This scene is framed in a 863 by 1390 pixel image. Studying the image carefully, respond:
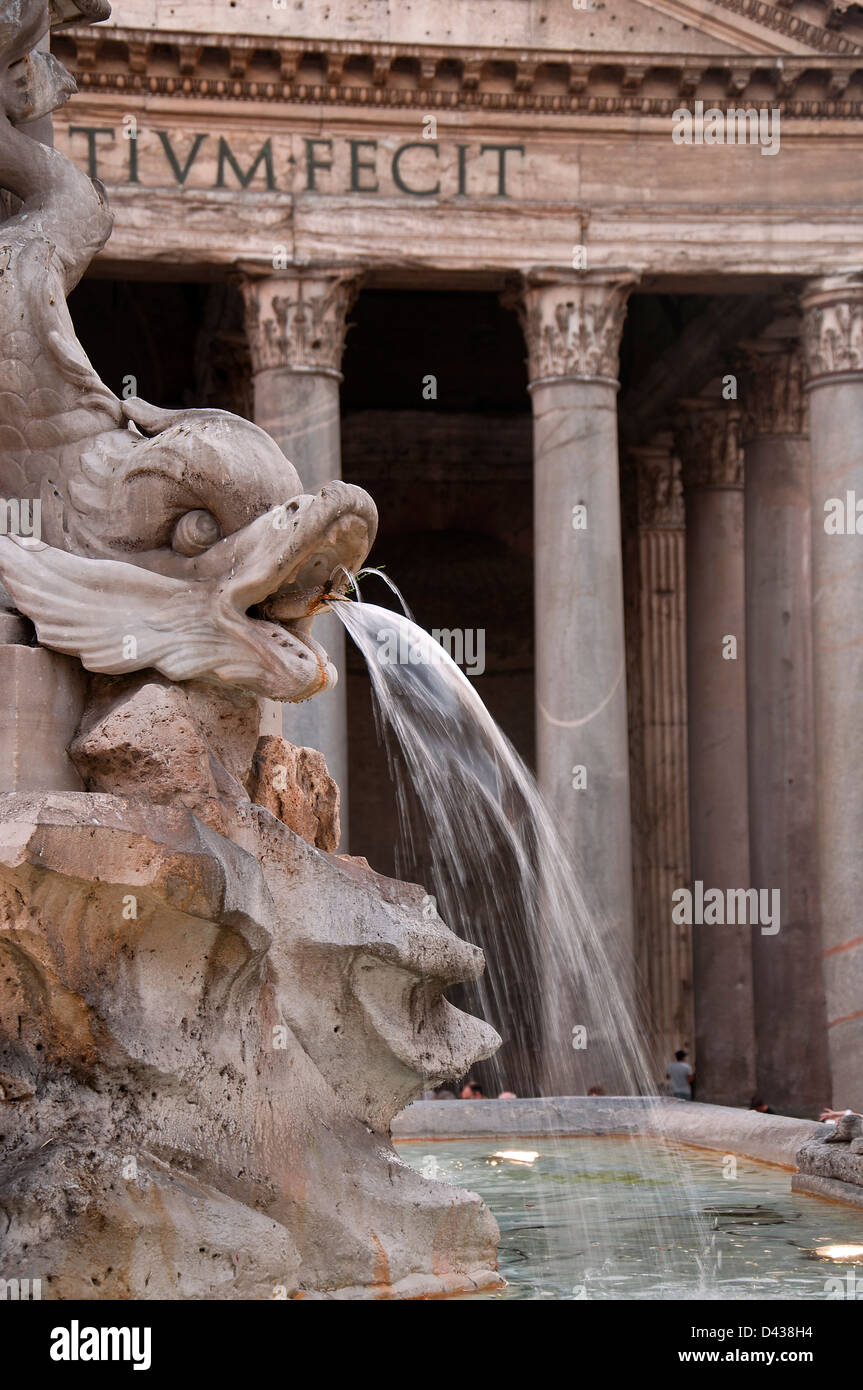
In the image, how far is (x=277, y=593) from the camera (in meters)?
5.68

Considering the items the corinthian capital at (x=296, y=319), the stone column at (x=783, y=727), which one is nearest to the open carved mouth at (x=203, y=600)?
the corinthian capital at (x=296, y=319)

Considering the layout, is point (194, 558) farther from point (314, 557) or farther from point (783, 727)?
point (783, 727)

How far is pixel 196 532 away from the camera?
5.61 meters

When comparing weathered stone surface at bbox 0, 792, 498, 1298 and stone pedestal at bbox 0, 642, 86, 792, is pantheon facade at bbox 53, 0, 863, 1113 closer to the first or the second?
weathered stone surface at bbox 0, 792, 498, 1298

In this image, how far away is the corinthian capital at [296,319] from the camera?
18375 millimetres

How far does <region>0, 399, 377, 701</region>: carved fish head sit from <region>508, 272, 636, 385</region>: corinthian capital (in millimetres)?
13270

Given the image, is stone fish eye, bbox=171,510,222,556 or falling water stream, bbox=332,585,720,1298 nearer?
stone fish eye, bbox=171,510,222,556

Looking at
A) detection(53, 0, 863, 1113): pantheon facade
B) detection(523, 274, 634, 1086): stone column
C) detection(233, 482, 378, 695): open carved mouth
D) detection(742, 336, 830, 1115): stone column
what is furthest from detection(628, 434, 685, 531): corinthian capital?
detection(233, 482, 378, 695): open carved mouth

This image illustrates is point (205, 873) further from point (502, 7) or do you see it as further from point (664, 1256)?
point (502, 7)

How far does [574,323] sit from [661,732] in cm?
839

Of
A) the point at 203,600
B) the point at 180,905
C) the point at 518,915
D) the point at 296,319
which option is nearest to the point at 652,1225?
the point at 180,905

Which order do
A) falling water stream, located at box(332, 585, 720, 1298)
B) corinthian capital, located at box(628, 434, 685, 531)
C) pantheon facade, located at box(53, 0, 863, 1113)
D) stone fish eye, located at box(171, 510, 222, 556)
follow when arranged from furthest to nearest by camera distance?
1. corinthian capital, located at box(628, 434, 685, 531)
2. pantheon facade, located at box(53, 0, 863, 1113)
3. falling water stream, located at box(332, 585, 720, 1298)
4. stone fish eye, located at box(171, 510, 222, 556)

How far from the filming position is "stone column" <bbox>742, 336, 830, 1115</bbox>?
2245 cm
